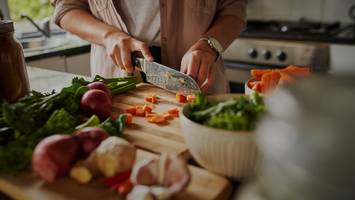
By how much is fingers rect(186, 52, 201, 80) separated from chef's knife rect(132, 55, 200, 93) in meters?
0.05

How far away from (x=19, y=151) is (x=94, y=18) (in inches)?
28.9

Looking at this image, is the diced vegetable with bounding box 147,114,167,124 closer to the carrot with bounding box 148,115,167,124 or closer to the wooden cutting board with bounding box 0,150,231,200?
the carrot with bounding box 148,115,167,124

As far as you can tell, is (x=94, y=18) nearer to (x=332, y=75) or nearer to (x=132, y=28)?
(x=132, y=28)

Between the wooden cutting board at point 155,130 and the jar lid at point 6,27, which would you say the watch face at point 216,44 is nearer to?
the wooden cutting board at point 155,130

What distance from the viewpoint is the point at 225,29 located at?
1292 mm

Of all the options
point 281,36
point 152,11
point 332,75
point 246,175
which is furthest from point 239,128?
point 281,36

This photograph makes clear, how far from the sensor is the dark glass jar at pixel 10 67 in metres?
0.90

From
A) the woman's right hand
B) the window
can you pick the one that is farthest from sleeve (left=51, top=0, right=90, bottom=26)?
the window

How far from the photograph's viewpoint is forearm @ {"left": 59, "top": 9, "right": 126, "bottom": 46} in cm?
123

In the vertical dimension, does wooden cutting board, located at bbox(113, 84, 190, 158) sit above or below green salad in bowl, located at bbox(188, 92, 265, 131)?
below

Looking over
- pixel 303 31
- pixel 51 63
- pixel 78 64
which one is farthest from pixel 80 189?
pixel 303 31

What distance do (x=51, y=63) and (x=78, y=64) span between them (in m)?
0.17

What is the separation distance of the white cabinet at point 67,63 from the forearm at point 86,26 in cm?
61

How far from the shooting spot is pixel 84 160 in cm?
64
